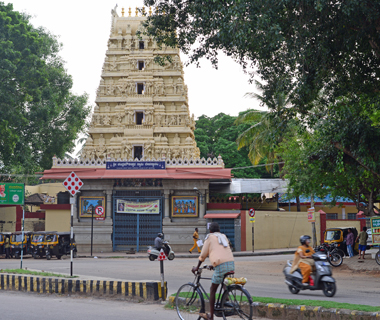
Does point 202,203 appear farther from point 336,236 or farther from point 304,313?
point 304,313

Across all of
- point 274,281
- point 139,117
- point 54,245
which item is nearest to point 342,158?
point 274,281

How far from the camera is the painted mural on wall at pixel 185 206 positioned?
32.0 metres

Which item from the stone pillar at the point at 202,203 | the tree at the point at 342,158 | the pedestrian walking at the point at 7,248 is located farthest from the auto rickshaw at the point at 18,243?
the tree at the point at 342,158

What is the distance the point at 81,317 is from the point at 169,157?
1044 inches

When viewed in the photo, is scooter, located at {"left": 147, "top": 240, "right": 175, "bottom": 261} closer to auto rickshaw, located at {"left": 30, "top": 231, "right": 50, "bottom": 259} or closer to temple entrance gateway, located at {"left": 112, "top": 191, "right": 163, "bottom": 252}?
auto rickshaw, located at {"left": 30, "top": 231, "right": 50, "bottom": 259}

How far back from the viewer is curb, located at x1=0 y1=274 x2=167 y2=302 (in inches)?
418

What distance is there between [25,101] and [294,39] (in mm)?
28677

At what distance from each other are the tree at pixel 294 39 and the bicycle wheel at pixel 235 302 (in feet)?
22.9

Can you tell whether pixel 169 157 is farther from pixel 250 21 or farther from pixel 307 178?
pixel 250 21

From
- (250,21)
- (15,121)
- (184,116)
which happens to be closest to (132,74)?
(184,116)

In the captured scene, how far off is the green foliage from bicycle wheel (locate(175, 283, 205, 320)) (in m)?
40.2

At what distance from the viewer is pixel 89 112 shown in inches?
1812

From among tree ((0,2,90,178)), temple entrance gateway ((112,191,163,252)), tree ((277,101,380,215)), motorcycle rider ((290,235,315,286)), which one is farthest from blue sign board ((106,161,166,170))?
motorcycle rider ((290,235,315,286))

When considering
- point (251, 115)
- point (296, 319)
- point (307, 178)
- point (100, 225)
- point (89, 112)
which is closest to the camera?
point (296, 319)
